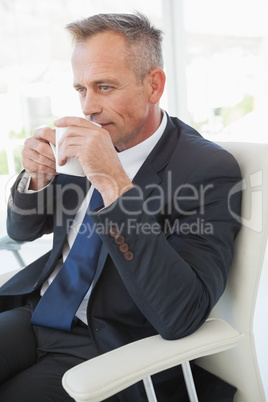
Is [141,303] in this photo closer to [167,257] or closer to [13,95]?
[167,257]

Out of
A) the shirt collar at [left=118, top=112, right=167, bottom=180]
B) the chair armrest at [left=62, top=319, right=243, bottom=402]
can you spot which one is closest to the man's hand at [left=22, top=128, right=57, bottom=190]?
the shirt collar at [left=118, top=112, right=167, bottom=180]

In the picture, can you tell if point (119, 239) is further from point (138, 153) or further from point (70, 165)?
point (138, 153)

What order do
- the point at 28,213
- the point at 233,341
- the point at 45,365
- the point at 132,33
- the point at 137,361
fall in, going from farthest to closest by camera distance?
the point at 28,213 < the point at 132,33 < the point at 45,365 < the point at 233,341 < the point at 137,361

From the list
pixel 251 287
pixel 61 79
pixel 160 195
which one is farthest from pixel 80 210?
pixel 61 79

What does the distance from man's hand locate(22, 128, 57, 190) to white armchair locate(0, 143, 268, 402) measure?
51 cm

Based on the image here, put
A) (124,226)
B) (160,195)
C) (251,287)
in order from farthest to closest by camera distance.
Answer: (160,195)
(251,287)
(124,226)

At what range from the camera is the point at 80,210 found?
171 centimetres

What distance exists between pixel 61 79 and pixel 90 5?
0.65 metres

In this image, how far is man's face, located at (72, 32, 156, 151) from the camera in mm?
1521

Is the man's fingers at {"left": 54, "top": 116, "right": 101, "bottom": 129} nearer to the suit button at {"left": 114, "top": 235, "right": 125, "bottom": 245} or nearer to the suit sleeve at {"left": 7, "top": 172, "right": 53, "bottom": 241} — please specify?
the suit button at {"left": 114, "top": 235, "right": 125, "bottom": 245}

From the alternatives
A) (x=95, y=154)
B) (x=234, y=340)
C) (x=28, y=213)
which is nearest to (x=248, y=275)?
(x=234, y=340)

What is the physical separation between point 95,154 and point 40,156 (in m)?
0.33

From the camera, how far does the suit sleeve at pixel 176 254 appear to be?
47.6 inches

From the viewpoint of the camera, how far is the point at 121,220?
1.21 meters
